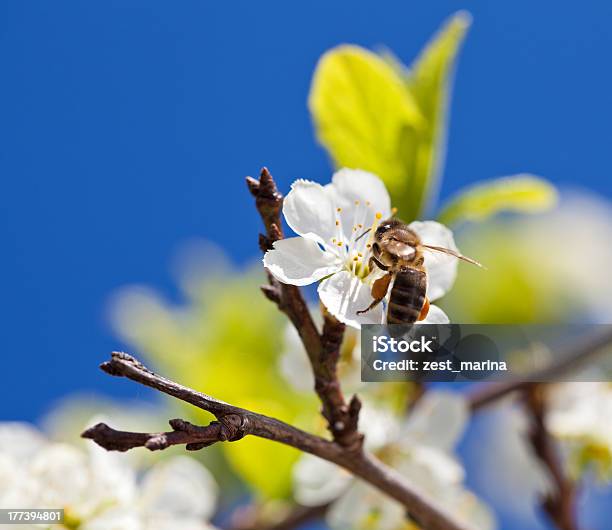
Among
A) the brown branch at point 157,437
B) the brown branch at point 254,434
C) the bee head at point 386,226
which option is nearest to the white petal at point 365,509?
the brown branch at point 254,434

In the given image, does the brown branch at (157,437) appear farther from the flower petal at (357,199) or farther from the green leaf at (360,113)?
the green leaf at (360,113)

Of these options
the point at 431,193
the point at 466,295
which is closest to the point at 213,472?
the point at 466,295

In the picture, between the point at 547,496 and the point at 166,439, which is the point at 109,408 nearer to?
the point at 547,496

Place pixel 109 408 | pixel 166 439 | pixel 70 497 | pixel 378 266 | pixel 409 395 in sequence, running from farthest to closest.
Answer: pixel 109 408
pixel 409 395
pixel 70 497
pixel 378 266
pixel 166 439

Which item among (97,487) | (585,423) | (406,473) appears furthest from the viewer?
(585,423)

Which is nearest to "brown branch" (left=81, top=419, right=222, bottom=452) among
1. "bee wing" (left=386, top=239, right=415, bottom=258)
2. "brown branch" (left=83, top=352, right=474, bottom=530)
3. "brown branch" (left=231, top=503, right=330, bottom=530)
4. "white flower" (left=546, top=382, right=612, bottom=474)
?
"brown branch" (left=83, top=352, right=474, bottom=530)

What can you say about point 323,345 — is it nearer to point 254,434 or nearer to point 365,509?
point 254,434

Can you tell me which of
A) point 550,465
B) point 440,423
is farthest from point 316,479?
point 550,465
